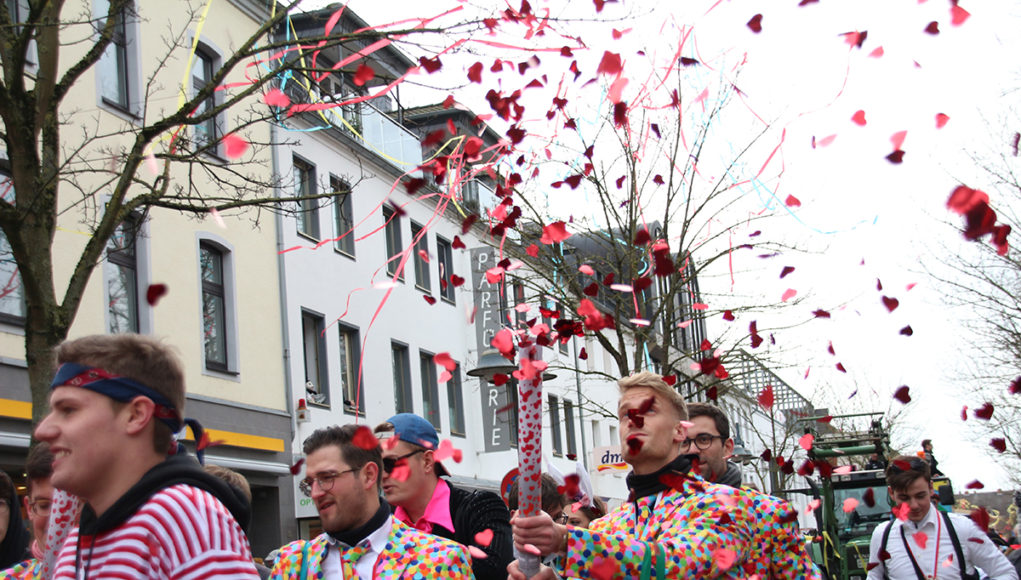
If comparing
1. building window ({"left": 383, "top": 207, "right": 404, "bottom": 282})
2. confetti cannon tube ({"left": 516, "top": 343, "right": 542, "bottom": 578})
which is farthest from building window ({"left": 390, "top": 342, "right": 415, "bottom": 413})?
confetti cannon tube ({"left": 516, "top": 343, "right": 542, "bottom": 578})

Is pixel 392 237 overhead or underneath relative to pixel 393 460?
overhead

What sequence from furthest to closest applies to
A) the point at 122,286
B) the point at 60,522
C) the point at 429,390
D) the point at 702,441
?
the point at 429,390
the point at 122,286
the point at 702,441
the point at 60,522

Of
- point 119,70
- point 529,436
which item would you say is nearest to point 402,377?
point 119,70

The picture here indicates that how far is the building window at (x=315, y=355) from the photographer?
65.1ft

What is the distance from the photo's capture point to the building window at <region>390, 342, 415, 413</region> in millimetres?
23109

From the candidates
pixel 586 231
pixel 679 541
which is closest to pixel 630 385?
pixel 679 541

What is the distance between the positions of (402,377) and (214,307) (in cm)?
681

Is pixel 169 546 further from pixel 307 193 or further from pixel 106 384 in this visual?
pixel 307 193

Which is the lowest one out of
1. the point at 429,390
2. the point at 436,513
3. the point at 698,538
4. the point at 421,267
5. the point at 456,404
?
the point at 698,538

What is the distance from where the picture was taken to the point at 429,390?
24625 mm

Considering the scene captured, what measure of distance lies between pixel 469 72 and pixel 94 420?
13.1 feet

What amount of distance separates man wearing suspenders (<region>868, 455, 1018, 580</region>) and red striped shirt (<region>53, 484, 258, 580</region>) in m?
5.11

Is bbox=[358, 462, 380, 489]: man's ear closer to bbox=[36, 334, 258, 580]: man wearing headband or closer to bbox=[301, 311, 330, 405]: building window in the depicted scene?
bbox=[36, 334, 258, 580]: man wearing headband

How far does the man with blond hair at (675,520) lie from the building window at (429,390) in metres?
20.2
